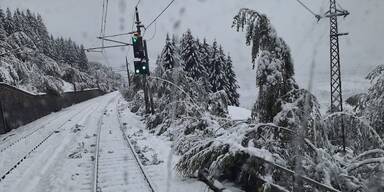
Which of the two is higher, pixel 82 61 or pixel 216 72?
pixel 82 61

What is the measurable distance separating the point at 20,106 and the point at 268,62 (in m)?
26.3

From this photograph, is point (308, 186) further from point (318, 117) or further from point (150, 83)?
point (150, 83)

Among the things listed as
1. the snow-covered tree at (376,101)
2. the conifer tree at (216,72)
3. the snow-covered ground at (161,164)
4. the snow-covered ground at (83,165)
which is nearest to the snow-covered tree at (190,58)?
the conifer tree at (216,72)

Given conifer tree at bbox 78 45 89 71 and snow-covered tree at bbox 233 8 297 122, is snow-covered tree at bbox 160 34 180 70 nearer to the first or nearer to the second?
snow-covered tree at bbox 233 8 297 122

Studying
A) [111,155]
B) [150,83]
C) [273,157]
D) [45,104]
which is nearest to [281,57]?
[273,157]

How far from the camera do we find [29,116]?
32.2 metres

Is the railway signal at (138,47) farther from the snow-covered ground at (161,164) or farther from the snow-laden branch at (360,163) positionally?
the snow-laden branch at (360,163)

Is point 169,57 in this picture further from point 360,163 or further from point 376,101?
point 360,163

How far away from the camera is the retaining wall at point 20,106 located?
25438mm

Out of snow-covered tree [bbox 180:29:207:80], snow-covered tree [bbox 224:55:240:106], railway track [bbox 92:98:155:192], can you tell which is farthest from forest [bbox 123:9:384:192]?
snow-covered tree [bbox 224:55:240:106]

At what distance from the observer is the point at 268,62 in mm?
7992

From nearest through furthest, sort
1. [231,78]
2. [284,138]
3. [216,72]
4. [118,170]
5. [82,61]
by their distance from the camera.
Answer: [284,138], [118,170], [216,72], [231,78], [82,61]

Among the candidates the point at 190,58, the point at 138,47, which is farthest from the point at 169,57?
the point at 190,58

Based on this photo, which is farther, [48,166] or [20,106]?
[20,106]
